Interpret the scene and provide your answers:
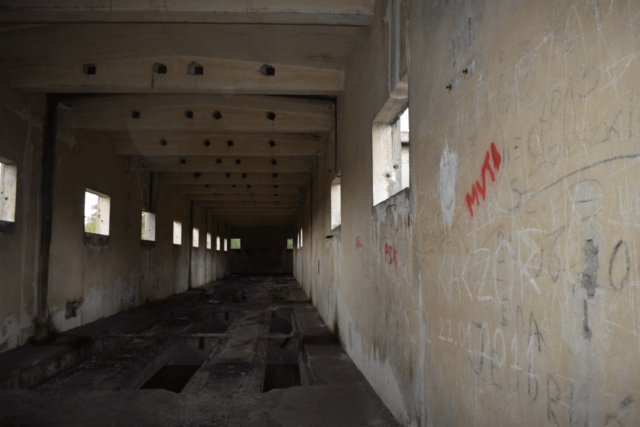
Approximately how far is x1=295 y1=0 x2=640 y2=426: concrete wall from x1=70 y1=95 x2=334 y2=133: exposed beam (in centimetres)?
507

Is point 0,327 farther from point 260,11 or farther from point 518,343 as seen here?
point 518,343

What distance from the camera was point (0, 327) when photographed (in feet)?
20.4

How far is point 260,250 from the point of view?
34938 millimetres

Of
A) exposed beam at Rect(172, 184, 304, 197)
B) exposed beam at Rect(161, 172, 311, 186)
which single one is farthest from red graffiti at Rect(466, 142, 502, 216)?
exposed beam at Rect(172, 184, 304, 197)

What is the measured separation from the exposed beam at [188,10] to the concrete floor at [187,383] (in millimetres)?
3848

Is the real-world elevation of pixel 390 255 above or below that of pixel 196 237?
below

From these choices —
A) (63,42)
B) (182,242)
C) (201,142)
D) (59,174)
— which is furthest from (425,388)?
(182,242)

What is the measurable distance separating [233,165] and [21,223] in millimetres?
6112

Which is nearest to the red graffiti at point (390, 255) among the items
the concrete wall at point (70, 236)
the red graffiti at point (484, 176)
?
the red graffiti at point (484, 176)

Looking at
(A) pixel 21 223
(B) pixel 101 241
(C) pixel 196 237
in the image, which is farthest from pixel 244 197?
(A) pixel 21 223

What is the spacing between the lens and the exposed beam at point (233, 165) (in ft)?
40.5

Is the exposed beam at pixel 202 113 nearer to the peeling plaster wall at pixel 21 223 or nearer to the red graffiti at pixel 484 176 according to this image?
the peeling plaster wall at pixel 21 223

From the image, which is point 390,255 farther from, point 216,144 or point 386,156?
point 216,144

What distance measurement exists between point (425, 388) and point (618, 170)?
81.0 inches
